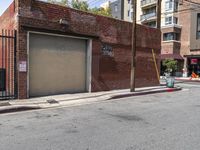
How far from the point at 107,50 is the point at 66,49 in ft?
9.57

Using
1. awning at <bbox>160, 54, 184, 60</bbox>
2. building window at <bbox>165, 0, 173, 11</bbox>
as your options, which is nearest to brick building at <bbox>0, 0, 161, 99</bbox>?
awning at <bbox>160, 54, 184, 60</bbox>

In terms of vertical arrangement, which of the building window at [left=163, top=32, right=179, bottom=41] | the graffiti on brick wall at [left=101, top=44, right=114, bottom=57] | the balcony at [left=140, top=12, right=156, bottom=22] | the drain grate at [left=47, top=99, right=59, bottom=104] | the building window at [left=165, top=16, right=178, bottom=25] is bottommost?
the drain grate at [left=47, top=99, right=59, bottom=104]

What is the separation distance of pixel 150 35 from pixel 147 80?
132 inches

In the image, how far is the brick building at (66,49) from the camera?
12.1m

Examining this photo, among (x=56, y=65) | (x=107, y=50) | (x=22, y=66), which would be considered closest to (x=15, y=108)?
(x=22, y=66)

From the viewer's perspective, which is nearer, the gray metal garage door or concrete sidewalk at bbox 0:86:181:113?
concrete sidewalk at bbox 0:86:181:113

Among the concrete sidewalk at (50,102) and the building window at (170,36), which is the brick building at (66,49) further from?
the building window at (170,36)

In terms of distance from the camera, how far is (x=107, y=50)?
52.4 ft

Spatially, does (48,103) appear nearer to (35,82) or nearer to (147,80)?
(35,82)

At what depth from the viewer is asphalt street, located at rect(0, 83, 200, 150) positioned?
5.83 meters

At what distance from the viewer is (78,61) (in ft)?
48.6

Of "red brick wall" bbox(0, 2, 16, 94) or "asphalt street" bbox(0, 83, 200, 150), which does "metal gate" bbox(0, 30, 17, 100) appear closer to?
"red brick wall" bbox(0, 2, 16, 94)

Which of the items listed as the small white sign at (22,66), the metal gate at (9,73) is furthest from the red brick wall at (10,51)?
the small white sign at (22,66)

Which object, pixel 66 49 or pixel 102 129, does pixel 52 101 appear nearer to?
pixel 66 49
